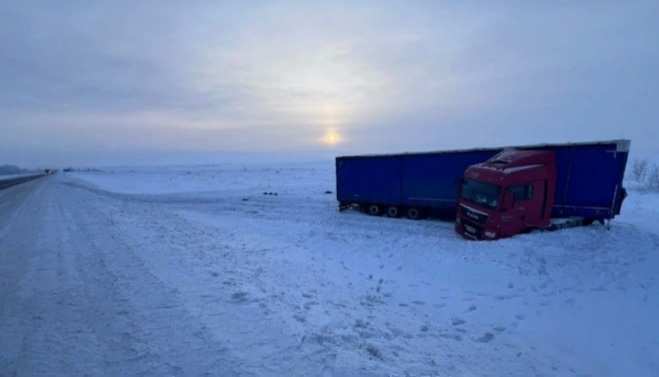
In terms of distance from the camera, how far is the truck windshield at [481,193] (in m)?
11.4

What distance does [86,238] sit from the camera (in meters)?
11.2

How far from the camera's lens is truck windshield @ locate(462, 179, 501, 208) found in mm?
11375

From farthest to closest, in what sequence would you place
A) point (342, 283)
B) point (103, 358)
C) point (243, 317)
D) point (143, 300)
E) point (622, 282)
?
point (342, 283), point (622, 282), point (143, 300), point (243, 317), point (103, 358)

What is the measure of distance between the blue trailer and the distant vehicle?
8.14 feet

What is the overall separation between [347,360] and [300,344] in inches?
31.9

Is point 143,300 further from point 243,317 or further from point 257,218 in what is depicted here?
point 257,218

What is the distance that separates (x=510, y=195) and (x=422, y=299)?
20.8ft

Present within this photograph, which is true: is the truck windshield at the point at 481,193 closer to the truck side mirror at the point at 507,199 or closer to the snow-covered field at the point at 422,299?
the truck side mirror at the point at 507,199

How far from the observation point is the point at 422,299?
7.19m

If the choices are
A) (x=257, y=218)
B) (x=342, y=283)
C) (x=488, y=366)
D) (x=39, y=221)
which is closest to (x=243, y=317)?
(x=342, y=283)

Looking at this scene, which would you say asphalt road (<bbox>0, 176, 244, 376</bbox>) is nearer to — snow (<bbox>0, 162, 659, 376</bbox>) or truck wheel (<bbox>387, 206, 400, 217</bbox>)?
snow (<bbox>0, 162, 659, 376</bbox>)

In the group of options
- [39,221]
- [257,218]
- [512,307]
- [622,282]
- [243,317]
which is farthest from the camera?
[257,218]

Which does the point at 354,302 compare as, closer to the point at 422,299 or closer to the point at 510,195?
the point at 422,299

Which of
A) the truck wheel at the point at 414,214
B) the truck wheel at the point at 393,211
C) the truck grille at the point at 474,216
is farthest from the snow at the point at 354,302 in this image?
→ the truck wheel at the point at 393,211
